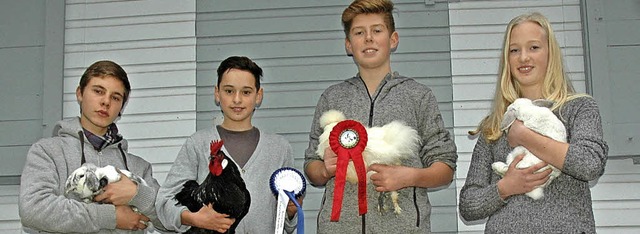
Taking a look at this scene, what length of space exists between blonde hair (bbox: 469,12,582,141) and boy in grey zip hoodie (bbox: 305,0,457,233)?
0.27m

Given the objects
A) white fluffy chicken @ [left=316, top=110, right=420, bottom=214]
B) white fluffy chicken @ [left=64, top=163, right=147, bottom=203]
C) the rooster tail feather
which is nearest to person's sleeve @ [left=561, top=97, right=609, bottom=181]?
white fluffy chicken @ [left=316, top=110, right=420, bottom=214]

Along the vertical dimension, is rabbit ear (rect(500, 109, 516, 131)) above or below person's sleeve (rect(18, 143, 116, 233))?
above

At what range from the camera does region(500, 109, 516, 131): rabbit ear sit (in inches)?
119

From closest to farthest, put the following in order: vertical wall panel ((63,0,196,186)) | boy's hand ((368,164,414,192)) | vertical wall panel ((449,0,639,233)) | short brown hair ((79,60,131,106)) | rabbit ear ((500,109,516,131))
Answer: rabbit ear ((500,109,516,131)) < boy's hand ((368,164,414,192)) < short brown hair ((79,60,131,106)) < vertical wall panel ((449,0,639,233)) < vertical wall panel ((63,0,196,186))

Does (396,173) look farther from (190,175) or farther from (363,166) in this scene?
(190,175)

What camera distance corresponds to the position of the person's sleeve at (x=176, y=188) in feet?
10.6

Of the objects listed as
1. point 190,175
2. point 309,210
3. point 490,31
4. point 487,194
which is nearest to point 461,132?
point 490,31

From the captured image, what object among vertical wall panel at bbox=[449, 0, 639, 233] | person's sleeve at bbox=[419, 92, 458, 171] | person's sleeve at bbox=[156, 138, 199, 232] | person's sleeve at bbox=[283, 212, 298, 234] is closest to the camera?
person's sleeve at bbox=[156, 138, 199, 232]

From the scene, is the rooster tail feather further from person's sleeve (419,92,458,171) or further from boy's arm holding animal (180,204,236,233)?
person's sleeve (419,92,458,171)

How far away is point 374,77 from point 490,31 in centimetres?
149

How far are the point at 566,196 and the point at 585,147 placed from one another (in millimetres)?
245

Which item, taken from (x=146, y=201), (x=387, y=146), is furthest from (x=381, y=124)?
(x=146, y=201)

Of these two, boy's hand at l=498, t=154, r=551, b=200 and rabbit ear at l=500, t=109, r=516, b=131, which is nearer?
boy's hand at l=498, t=154, r=551, b=200

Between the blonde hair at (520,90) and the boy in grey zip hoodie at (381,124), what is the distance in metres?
0.27
